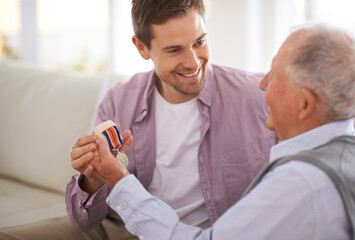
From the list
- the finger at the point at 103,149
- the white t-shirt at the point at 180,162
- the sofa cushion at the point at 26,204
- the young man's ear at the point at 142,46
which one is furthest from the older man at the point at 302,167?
the sofa cushion at the point at 26,204

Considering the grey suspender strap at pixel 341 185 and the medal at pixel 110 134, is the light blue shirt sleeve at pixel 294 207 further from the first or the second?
the medal at pixel 110 134

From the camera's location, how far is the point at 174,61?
167cm

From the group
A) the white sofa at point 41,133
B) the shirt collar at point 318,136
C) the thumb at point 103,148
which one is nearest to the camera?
the shirt collar at point 318,136

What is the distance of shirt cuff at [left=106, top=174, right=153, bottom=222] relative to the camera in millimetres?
1200

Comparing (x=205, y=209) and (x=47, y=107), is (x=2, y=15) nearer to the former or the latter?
(x=47, y=107)

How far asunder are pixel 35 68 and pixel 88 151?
133cm

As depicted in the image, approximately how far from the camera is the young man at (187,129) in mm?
1614

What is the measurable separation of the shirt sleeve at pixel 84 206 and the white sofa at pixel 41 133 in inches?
12.8

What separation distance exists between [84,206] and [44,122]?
0.74 metres

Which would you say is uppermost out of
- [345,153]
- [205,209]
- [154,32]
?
[154,32]

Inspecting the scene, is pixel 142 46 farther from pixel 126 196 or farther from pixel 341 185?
pixel 341 185

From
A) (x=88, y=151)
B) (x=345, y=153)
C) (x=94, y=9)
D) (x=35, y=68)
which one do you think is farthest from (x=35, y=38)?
(x=345, y=153)

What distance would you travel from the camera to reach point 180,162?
66.5 inches

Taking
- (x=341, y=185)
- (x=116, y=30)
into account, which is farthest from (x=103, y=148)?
(x=116, y=30)
